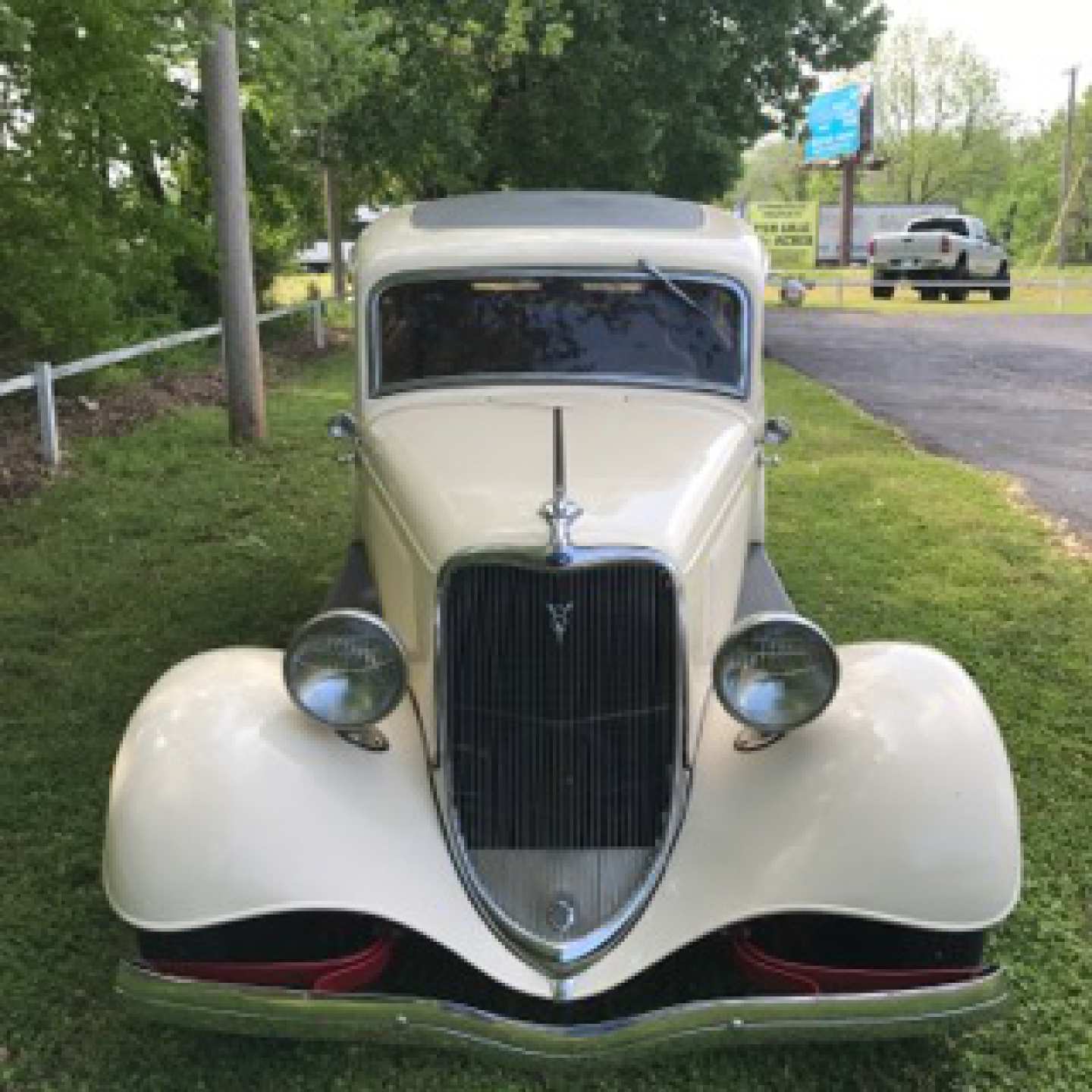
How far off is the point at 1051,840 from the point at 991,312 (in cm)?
2382

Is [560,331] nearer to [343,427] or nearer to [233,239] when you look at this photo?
[343,427]

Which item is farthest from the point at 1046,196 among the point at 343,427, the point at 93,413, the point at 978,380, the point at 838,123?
the point at 343,427

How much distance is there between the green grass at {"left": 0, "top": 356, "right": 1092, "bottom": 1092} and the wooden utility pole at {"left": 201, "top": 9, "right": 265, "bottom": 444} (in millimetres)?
446

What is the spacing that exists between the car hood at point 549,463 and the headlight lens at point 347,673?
0.32 m

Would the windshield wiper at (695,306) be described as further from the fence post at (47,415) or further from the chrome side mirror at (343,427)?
the fence post at (47,415)

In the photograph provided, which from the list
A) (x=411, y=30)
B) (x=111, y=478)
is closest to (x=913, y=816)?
(x=111, y=478)

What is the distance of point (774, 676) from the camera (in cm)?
334

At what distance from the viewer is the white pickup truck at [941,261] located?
30.0m

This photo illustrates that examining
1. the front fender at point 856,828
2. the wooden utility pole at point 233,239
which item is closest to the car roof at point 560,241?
the front fender at point 856,828

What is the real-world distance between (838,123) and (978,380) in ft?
125

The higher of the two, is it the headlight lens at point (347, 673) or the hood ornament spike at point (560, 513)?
the hood ornament spike at point (560, 513)

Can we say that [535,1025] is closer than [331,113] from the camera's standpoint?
Yes

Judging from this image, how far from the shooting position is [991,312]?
26.4 m

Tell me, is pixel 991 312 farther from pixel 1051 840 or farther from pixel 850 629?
pixel 1051 840
